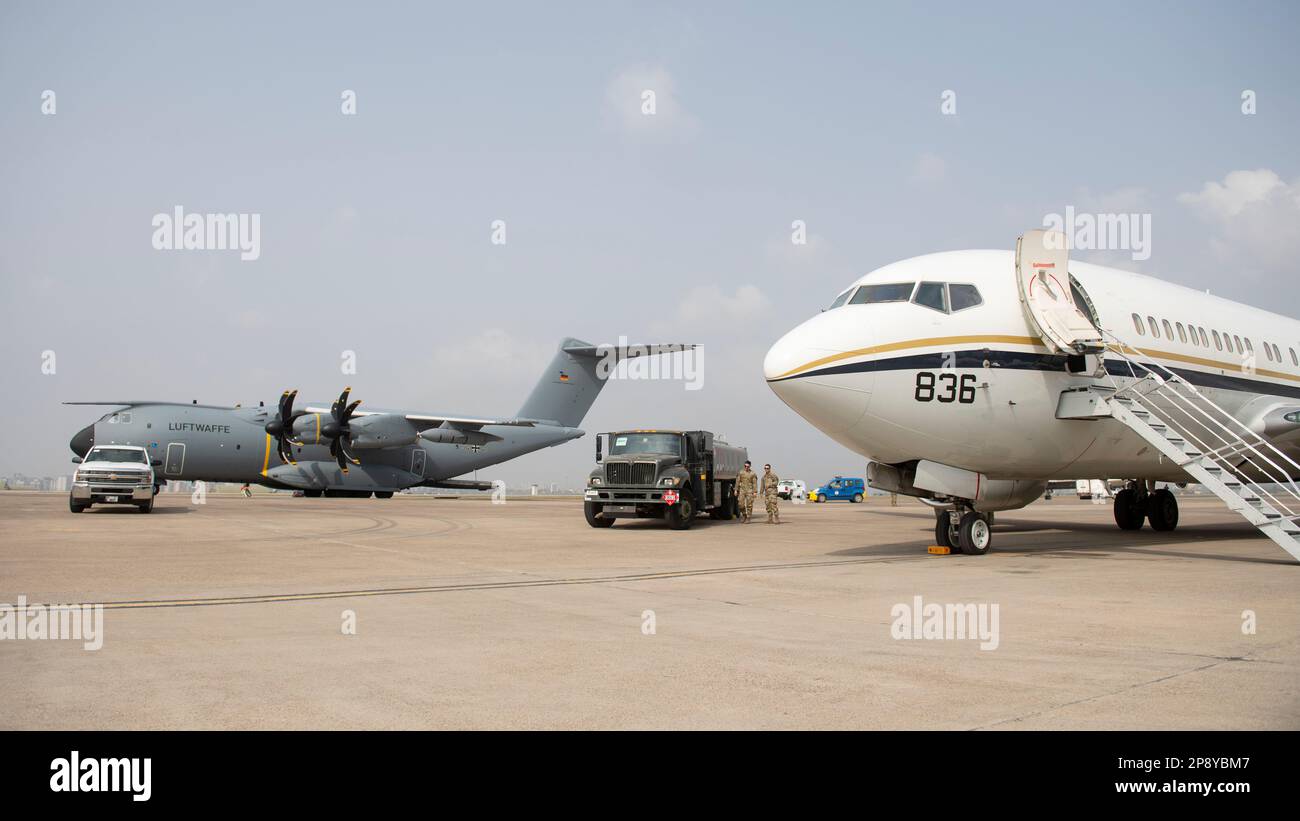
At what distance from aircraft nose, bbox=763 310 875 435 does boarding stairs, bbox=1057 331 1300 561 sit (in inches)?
147

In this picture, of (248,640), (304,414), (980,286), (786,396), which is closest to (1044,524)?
(980,286)

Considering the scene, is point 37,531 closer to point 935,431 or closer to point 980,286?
point 935,431

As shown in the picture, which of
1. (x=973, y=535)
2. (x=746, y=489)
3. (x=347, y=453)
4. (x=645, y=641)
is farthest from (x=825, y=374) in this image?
(x=347, y=453)

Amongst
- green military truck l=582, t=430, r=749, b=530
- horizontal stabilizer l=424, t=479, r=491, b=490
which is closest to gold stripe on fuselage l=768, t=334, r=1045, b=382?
green military truck l=582, t=430, r=749, b=530

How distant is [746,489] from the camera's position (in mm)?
27672

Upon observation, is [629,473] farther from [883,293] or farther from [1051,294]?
[1051,294]

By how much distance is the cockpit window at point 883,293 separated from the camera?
14.0 metres

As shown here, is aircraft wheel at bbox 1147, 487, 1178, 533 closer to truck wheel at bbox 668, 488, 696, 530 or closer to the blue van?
truck wheel at bbox 668, 488, 696, 530

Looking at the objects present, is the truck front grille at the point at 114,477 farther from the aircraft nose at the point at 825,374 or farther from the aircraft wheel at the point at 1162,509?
the aircraft wheel at the point at 1162,509

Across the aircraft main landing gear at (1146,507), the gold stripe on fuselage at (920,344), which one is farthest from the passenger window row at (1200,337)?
the aircraft main landing gear at (1146,507)

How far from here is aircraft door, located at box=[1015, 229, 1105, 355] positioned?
46.0ft

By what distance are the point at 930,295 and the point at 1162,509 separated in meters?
12.1

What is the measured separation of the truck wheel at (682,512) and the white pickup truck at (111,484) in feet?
46.9
